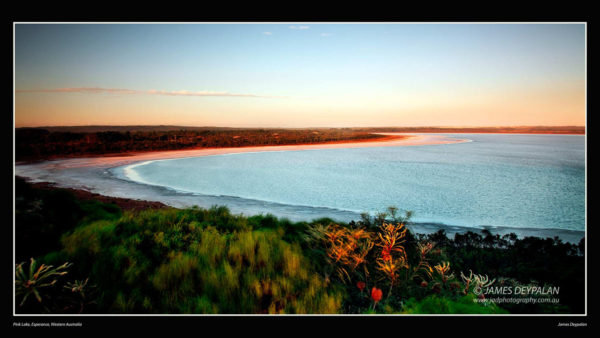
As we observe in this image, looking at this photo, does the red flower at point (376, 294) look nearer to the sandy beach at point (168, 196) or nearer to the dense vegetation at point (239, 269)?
the dense vegetation at point (239, 269)

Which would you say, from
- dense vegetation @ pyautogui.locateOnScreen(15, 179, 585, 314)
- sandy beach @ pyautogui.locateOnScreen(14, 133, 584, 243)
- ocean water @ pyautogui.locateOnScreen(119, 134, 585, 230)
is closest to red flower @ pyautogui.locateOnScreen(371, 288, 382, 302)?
dense vegetation @ pyautogui.locateOnScreen(15, 179, 585, 314)

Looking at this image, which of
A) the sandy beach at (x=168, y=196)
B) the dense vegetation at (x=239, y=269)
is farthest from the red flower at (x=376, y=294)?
the sandy beach at (x=168, y=196)

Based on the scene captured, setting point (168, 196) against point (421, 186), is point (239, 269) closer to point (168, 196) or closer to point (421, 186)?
point (168, 196)

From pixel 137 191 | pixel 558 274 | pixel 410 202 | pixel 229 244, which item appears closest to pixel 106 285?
pixel 229 244

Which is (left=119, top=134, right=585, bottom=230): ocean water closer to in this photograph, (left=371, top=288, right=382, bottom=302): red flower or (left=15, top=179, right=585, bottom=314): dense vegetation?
(left=15, top=179, right=585, bottom=314): dense vegetation

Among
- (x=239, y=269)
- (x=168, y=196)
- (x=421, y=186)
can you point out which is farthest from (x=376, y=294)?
(x=421, y=186)
